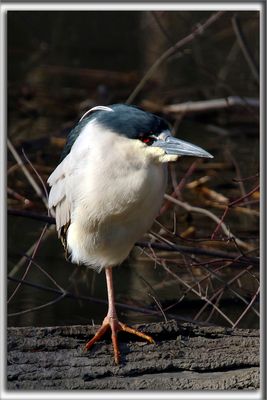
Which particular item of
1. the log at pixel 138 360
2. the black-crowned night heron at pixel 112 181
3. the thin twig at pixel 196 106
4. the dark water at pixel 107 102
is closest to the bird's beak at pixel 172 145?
the black-crowned night heron at pixel 112 181

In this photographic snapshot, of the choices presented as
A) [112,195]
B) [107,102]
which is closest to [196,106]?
[107,102]

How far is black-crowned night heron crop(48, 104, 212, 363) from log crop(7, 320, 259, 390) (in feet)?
0.12

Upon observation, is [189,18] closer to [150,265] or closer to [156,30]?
[156,30]

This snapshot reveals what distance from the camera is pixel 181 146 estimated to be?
2.31 m

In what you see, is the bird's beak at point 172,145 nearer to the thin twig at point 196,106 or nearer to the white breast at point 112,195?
the white breast at point 112,195

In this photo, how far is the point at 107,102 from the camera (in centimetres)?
568

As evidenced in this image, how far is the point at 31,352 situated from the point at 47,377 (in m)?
0.08

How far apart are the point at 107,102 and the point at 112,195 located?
10.7 ft

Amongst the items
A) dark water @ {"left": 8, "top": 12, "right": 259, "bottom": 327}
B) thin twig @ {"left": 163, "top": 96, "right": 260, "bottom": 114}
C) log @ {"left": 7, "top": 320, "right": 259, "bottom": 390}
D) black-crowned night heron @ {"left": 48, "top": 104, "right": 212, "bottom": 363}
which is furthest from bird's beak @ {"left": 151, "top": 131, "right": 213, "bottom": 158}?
thin twig @ {"left": 163, "top": 96, "right": 260, "bottom": 114}

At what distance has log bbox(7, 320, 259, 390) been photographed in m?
2.38

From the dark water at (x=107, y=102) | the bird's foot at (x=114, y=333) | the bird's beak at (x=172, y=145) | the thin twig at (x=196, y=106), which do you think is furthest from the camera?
the thin twig at (x=196, y=106)

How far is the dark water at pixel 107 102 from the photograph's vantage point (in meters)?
3.84

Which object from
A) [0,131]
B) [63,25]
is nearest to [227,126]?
[63,25]

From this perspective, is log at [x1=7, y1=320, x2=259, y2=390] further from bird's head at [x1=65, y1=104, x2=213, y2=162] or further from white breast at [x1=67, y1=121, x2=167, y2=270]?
bird's head at [x1=65, y1=104, x2=213, y2=162]
